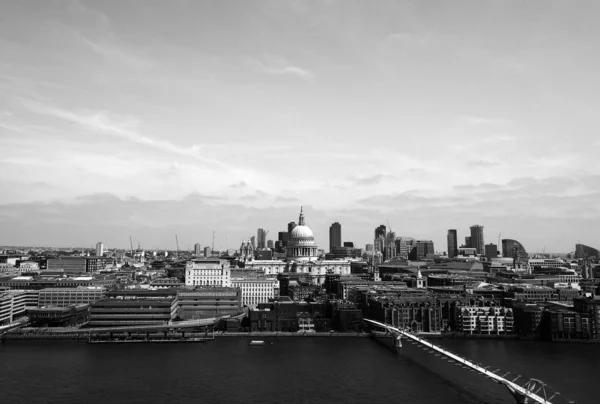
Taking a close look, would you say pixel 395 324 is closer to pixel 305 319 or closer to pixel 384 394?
pixel 305 319

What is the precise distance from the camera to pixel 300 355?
Answer: 147 ft

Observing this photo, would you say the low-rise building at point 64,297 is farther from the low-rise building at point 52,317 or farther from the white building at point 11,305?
the low-rise building at point 52,317

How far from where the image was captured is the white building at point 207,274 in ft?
278

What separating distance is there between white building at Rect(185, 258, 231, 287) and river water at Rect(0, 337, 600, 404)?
33.3m

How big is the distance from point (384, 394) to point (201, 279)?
A: 57.9m

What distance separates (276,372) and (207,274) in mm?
50087

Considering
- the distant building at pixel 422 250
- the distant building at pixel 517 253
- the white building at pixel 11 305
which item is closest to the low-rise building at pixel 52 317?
the white building at pixel 11 305

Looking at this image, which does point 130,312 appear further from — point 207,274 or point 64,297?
point 207,274

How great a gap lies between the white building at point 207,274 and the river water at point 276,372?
3330 cm

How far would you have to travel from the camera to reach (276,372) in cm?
3806

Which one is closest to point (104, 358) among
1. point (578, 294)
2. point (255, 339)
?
point (255, 339)

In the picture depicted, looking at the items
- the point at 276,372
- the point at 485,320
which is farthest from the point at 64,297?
the point at 485,320

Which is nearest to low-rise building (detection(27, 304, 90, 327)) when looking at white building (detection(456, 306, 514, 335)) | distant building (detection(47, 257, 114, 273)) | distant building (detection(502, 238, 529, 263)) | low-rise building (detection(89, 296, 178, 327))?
low-rise building (detection(89, 296, 178, 327))

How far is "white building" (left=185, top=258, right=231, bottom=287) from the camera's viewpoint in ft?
278
